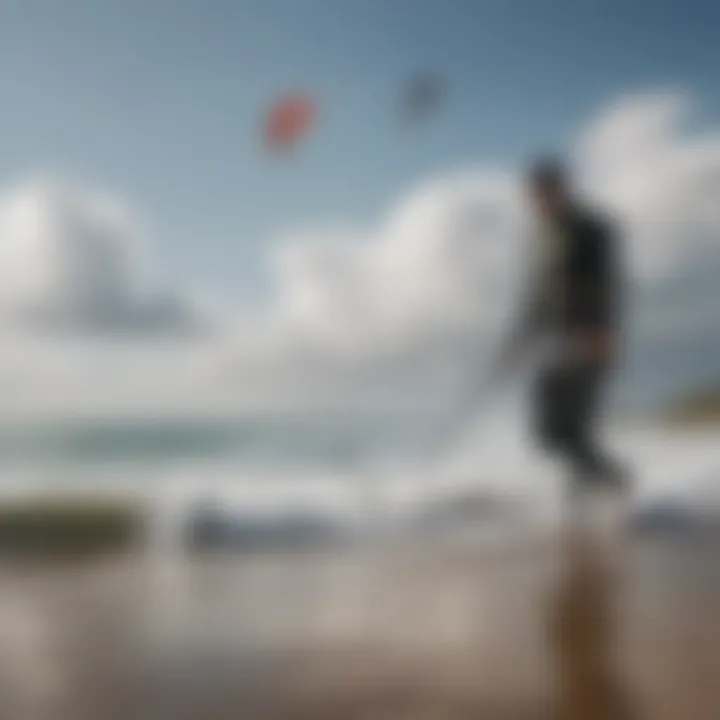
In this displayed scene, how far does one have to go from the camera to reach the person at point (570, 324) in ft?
4.11

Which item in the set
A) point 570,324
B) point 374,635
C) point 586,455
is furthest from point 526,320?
point 374,635

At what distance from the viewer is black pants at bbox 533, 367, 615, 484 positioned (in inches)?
49.3

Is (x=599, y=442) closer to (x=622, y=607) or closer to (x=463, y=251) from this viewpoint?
(x=622, y=607)

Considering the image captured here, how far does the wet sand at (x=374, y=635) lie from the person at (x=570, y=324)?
0.15 meters

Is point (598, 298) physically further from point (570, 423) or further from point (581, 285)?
point (570, 423)

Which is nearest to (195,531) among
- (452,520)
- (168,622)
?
(168,622)

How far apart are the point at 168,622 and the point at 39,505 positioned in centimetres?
24

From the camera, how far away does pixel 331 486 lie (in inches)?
49.3

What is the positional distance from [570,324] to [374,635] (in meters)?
0.50

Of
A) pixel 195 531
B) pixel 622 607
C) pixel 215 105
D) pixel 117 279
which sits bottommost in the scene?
pixel 622 607

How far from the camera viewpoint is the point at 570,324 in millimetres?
1267

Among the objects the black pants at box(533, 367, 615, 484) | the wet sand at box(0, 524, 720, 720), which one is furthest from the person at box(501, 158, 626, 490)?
the wet sand at box(0, 524, 720, 720)

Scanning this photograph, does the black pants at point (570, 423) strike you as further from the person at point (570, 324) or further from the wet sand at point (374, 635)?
the wet sand at point (374, 635)

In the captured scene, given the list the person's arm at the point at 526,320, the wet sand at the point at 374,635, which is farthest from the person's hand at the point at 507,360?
the wet sand at the point at 374,635
